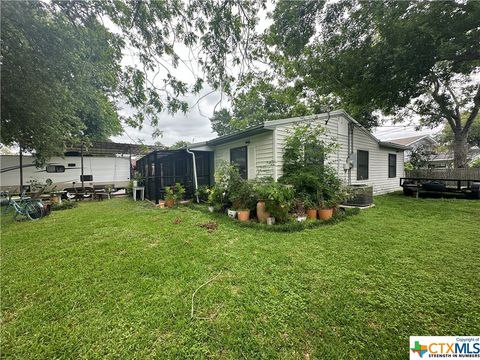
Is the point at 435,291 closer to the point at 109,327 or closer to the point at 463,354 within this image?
the point at 463,354

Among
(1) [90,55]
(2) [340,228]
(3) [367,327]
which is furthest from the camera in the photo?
(2) [340,228]

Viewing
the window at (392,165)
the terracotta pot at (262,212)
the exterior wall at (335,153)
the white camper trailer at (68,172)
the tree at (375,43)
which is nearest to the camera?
the terracotta pot at (262,212)

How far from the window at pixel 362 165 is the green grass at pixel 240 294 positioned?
16.3 ft

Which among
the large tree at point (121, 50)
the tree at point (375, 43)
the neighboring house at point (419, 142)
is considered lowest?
the large tree at point (121, 50)

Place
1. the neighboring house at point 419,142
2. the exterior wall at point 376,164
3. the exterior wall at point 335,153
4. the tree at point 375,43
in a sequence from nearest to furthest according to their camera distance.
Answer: the tree at point 375,43
the exterior wall at point 335,153
the exterior wall at point 376,164
the neighboring house at point 419,142

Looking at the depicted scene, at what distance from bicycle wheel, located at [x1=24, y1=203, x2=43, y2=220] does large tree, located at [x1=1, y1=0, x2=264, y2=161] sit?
3512 mm

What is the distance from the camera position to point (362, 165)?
883cm

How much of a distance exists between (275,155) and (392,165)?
28.8 ft

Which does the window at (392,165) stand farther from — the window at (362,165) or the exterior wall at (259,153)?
the exterior wall at (259,153)

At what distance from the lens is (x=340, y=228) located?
435cm

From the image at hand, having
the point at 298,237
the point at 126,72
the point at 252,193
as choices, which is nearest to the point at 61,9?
the point at 126,72

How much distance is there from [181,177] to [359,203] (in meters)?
7.39

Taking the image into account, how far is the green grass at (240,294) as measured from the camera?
1522 millimetres

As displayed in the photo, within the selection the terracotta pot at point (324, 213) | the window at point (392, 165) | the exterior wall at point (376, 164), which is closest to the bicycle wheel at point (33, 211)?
the terracotta pot at point (324, 213)
